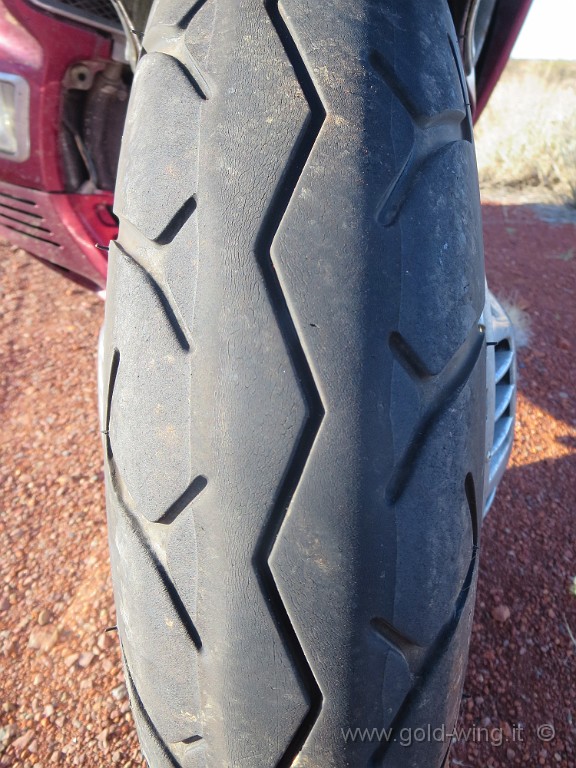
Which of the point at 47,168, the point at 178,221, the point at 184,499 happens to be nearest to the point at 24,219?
the point at 47,168

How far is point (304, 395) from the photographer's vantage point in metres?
0.56

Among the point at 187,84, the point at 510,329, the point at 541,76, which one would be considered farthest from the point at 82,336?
the point at 541,76

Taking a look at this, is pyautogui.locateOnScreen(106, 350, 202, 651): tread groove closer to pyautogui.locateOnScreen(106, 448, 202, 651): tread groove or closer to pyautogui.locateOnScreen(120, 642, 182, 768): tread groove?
pyautogui.locateOnScreen(106, 448, 202, 651): tread groove

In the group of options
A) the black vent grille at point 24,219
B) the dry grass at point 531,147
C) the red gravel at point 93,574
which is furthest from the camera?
the dry grass at point 531,147

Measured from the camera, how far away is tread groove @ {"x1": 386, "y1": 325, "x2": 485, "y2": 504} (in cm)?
56

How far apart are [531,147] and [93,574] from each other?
4.36m

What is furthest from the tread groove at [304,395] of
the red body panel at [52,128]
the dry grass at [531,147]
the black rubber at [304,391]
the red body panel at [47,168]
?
the dry grass at [531,147]

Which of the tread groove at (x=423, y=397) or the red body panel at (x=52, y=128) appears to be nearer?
the tread groove at (x=423, y=397)

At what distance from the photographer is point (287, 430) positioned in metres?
0.55

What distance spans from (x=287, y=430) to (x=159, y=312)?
18 cm

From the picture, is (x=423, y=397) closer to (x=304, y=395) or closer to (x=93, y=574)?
(x=304, y=395)

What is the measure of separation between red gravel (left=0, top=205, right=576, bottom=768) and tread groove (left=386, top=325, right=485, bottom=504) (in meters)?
0.70

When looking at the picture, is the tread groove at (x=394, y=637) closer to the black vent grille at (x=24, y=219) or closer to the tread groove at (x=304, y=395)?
the tread groove at (x=304, y=395)

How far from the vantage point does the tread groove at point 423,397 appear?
1.85 feet
